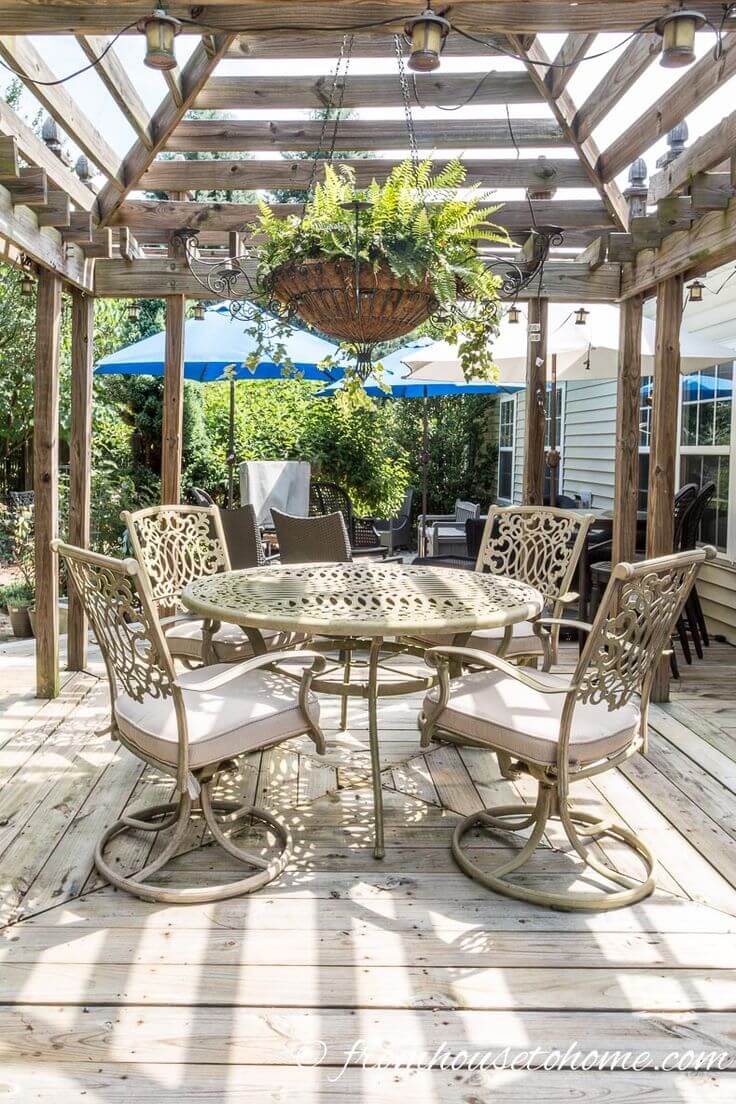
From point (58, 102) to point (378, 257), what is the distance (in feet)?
6.41

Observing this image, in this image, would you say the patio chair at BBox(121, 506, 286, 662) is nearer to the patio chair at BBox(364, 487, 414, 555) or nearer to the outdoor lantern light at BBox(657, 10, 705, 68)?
the outdoor lantern light at BBox(657, 10, 705, 68)

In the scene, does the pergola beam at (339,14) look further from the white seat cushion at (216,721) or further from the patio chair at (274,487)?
the patio chair at (274,487)

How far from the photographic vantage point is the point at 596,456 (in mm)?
8859

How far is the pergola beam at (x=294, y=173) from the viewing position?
14.8 feet

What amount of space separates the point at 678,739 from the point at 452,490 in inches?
338

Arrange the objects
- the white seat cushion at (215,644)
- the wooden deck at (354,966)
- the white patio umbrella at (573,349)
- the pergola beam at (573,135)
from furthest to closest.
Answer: the white patio umbrella at (573,349), the pergola beam at (573,135), the white seat cushion at (215,644), the wooden deck at (354,966)

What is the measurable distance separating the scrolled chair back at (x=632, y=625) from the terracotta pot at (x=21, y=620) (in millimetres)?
4618

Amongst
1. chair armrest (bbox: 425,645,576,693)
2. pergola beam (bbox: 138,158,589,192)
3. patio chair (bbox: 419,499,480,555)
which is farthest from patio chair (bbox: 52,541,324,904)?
patio chair (bbox: 419,499,480,555)

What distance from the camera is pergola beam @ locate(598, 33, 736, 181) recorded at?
3215 mm

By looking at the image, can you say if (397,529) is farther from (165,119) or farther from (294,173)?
(165,119)

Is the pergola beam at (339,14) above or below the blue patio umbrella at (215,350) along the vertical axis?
above

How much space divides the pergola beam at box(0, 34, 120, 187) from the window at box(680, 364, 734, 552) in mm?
4267

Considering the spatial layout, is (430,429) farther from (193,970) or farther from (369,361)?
(193,970)

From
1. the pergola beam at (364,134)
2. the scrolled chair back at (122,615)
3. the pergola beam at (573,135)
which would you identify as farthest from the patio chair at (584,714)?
the pergola beam at (364,134)
